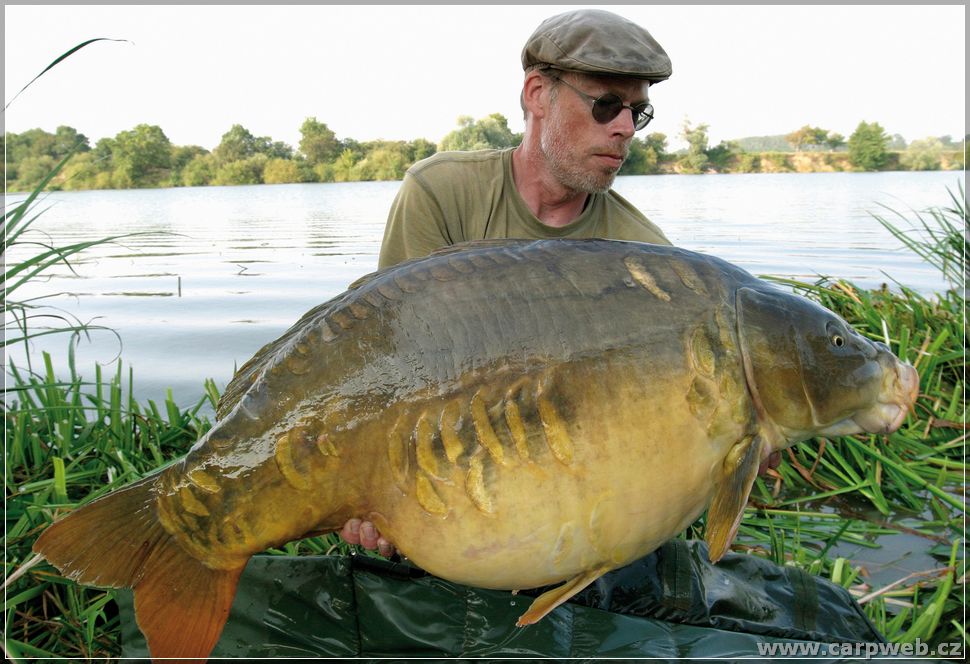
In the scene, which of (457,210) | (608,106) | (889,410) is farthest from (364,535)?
(608,106)

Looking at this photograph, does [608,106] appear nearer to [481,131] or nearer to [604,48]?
[604,48]

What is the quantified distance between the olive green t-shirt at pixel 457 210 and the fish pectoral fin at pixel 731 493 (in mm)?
1063

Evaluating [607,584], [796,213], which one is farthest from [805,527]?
[796,213]

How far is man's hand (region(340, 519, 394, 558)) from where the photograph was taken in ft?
4.47

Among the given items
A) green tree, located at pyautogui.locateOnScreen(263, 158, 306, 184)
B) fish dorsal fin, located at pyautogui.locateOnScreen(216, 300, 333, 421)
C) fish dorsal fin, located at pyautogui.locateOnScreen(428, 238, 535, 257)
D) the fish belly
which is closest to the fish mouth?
the fish belly

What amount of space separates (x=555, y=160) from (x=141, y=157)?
32.5 m

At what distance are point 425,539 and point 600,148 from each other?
1336 mm

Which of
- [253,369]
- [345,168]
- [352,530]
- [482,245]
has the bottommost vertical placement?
[352,530]

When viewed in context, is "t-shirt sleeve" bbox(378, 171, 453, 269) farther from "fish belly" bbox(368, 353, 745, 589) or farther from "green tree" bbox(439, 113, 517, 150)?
"green tree" bbox(439, 113, 517, 150)

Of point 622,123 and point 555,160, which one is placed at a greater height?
point 622,123

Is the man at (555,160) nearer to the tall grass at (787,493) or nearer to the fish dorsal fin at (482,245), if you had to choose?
the fish dorsal fin at (482,245)

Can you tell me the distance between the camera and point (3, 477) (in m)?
1.98

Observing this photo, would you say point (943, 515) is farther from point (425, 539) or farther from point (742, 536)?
point (425, 539)

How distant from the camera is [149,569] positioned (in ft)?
4.18
